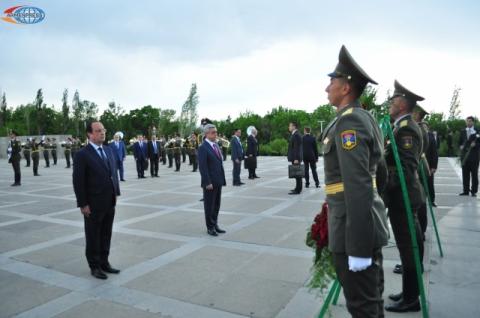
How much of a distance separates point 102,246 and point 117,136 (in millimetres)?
12776

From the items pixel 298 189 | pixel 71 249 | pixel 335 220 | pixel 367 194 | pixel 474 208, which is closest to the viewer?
pixel 367 194

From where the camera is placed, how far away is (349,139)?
221 centimetres

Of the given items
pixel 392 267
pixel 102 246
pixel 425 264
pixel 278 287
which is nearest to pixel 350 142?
pixel 278 287

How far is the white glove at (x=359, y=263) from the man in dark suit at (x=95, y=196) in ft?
11.7

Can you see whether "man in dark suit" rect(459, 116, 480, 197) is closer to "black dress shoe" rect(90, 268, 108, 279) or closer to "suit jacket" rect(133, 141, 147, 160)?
"black dress shoe" rect(90, 268, 108, 279)

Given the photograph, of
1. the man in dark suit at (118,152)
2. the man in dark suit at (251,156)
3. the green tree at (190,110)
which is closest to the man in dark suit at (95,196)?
the man in dark suit at (251,156)

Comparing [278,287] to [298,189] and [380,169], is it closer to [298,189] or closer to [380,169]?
[380,169]

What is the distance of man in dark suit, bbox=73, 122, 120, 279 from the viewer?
15.7ft

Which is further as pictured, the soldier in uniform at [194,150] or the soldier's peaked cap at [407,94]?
the soldier in uniform at [194,150]

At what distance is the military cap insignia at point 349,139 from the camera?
2188mm

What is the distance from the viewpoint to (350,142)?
2.20 meters

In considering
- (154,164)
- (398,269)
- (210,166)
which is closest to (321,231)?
(398,269)

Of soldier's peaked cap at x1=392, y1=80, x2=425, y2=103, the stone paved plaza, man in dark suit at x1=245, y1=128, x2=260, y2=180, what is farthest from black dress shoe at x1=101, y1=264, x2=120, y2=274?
man in dark suit at x1=245, y1=128, x2=260, y2=180

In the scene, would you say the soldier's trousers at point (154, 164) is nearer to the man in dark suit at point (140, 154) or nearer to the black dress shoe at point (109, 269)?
the man in dark suit at point (140, 154)
